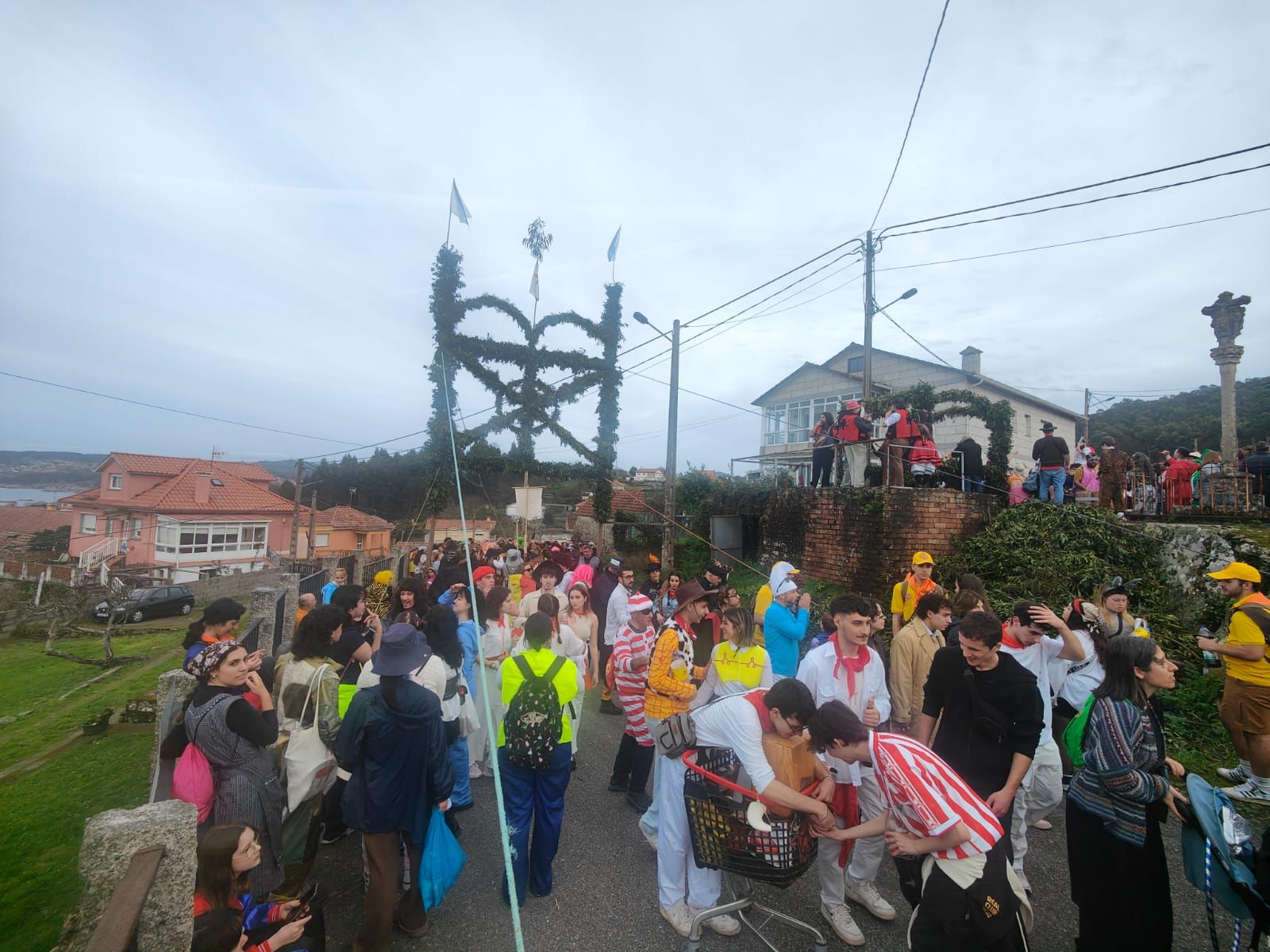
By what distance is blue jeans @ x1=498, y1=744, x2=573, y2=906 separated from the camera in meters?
3.43

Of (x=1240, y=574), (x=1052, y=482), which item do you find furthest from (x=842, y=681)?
(x=1052, y=482)

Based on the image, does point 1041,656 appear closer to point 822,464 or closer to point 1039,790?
point 1039,790

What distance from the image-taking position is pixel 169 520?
1256 inches

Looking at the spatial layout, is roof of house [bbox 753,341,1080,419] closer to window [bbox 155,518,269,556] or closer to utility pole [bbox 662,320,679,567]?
utility pole [bbox 662,320,679,567]

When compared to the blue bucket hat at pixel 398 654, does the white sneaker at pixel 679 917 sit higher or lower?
lower

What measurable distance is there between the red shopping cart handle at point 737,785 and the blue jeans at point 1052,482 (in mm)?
9038

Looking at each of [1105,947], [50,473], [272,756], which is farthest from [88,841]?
[50,473]

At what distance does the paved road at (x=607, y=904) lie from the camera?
312 cm

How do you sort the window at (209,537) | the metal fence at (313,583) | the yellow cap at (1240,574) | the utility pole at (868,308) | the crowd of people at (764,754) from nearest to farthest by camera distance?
1. the crowd of people at (764,754)
2. the yellow cap at (1240,574)
3. the metal fence at (313,583)
4. the utility pole at (868,308)
5. the window at (209,537)

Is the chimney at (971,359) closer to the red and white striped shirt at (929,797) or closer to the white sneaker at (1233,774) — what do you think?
the white sneaker at (1233,774)

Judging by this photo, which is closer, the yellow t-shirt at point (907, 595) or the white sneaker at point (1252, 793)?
the white sneaker at point (1252, 793)

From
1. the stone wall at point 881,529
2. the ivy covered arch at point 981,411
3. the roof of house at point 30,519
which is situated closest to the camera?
the stone wall at point 881,529

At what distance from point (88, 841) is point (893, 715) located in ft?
14.5

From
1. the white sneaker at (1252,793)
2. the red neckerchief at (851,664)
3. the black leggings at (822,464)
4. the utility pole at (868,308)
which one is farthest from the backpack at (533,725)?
the utility pole at (868,308)
